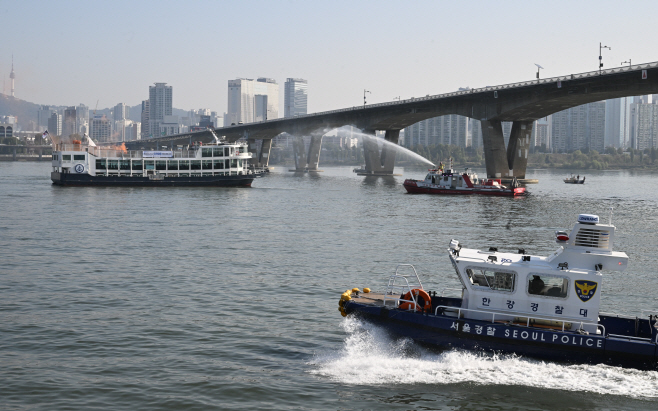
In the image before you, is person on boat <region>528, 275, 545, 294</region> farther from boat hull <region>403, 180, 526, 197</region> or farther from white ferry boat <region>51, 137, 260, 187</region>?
white ferry boat <region>51, 137, 260, 187</region>

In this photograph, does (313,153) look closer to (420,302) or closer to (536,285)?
(420,302)

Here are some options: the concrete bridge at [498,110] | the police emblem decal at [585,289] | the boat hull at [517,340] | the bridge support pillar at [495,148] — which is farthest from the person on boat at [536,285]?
the bridge support pillar at [495,148]

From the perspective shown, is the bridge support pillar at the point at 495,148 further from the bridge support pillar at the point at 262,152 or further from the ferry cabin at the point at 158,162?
the bridge support pillar at the point at 262,152

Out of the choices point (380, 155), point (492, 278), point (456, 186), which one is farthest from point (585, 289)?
point (380, 155)

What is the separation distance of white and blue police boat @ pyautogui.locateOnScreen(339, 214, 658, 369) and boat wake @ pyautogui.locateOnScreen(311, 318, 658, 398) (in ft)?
0.86

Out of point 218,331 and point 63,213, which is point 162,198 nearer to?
point 63,213

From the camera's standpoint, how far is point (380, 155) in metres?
155

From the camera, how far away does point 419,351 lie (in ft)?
60.6

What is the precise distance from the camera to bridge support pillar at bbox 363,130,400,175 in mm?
148625

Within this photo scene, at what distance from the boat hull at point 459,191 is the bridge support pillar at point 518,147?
70.7ft

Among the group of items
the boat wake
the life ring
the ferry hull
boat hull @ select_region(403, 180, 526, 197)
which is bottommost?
the boat wake

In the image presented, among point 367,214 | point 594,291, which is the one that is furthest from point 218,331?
point 367,214

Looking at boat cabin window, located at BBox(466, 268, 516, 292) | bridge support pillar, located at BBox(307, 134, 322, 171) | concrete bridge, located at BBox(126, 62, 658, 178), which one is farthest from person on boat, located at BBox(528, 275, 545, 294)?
bridge support pillar, located at BBox(307, 134, 322, 171)

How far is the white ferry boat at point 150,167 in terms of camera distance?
98375 mm
